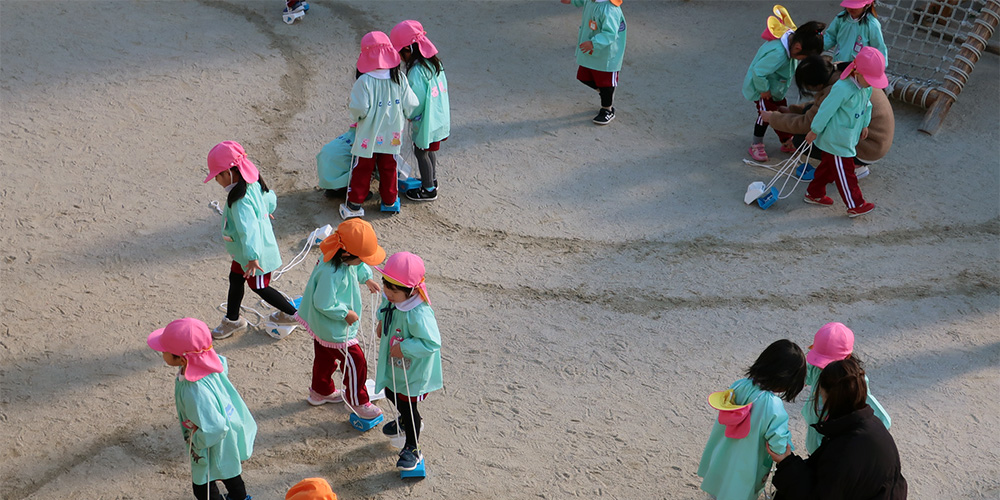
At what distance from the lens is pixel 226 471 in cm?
408

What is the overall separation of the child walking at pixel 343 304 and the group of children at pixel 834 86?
4.08 m

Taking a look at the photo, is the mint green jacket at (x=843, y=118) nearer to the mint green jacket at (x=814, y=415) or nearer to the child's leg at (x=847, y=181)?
the child's leg at (x=847, y=181)

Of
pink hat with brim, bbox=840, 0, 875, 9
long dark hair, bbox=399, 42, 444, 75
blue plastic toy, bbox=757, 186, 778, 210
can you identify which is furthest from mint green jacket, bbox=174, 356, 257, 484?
pink hat with brim, bbox=840, 0, 875, 9

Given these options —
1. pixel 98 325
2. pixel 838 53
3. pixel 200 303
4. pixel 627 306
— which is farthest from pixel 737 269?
pixel 98 325

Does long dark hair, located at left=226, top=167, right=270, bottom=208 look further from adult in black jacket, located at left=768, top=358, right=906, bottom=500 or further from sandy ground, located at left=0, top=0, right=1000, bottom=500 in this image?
adult in black jacket, located at left=768, top=358, right=906, bottom=500

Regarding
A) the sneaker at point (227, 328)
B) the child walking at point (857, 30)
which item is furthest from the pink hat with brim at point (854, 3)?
the sneaker at point (227, 328)

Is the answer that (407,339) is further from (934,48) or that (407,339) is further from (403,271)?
(934,48)

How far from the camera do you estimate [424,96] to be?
6617 millimetres

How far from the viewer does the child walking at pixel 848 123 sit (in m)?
6.64

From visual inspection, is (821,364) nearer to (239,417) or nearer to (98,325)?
(239,417)

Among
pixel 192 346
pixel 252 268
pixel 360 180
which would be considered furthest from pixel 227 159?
pixel 360 180

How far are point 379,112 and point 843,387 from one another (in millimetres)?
3918

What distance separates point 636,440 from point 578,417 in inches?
14.4

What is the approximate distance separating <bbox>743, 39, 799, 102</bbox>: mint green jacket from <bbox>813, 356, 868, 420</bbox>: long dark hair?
432 centimetres
